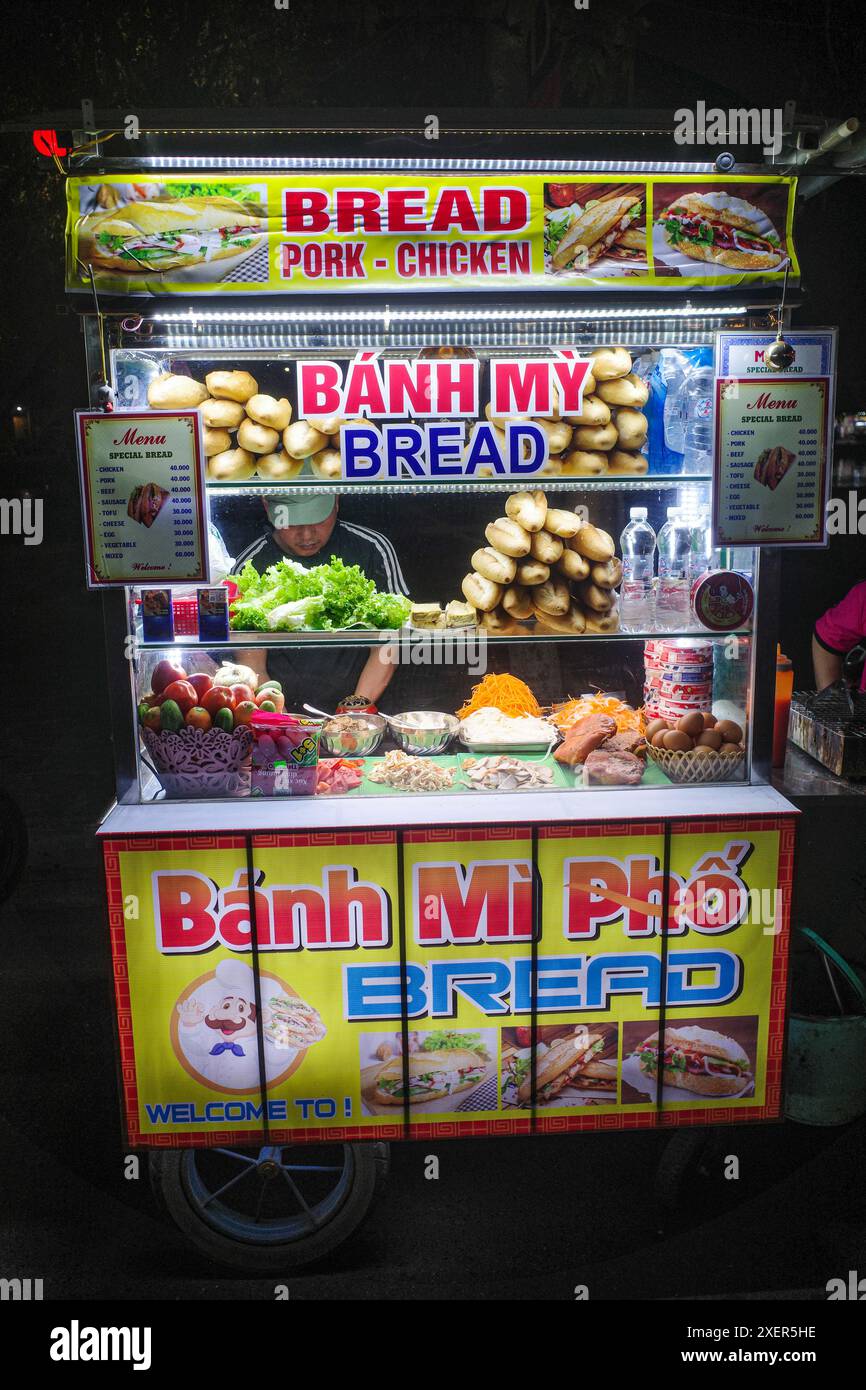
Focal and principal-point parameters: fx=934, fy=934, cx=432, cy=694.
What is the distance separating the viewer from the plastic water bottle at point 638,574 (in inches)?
128

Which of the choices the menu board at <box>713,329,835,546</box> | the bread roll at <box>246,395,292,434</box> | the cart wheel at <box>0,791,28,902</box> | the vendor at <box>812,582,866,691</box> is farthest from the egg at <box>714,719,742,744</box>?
the cart wheel at <box>0,791,28,902</box>

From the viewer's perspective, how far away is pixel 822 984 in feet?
12.3

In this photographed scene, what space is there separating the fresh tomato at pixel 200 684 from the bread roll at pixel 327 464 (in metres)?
0.78

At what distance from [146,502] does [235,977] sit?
150 cm

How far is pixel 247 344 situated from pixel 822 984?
3.24 metres

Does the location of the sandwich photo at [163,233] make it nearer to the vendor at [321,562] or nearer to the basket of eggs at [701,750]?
the vendor at [321,562]

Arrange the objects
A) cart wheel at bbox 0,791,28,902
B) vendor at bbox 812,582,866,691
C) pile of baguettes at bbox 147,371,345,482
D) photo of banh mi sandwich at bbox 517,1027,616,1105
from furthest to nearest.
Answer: cart wheel at bbox 0,791,28,902 < vendor at bbox 812,582,866,691 < pile of baguettes at bbox 147,371,345,482 < photo of banh mi sandwich at bbox 517,1027,616,1105

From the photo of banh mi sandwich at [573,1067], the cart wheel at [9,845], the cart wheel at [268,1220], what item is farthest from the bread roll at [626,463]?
the cart wheel at [9,845]

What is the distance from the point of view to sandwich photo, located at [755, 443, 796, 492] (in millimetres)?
2910

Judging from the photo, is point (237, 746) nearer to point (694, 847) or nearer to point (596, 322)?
point (694, 847)

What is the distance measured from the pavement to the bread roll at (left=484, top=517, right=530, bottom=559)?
6.00 feet

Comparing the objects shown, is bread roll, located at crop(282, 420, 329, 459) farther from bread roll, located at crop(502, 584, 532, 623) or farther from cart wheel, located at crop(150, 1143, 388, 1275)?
cart wheel, located at crop(150, 1143, 388, 1275)

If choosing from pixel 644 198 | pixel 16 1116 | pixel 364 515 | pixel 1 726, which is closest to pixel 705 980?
pixel 364 515

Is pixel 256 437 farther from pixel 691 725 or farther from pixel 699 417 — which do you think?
pixel 691 725
